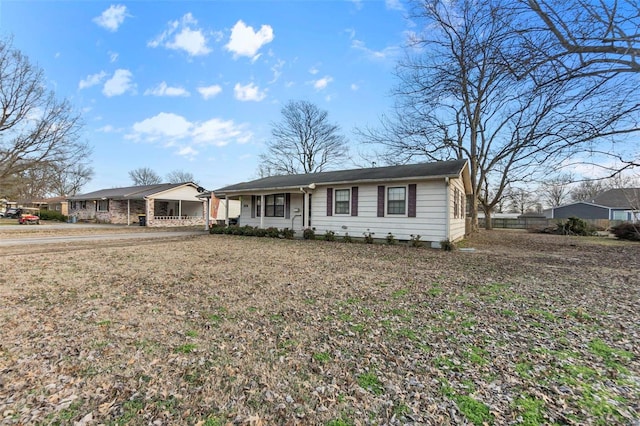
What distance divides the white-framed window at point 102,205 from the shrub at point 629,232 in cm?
4020

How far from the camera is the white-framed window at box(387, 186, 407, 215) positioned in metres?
11.8

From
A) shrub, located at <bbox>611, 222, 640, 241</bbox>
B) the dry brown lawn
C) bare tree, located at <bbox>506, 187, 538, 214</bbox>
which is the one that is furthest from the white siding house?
bare tree, located at <bbox>506, 187, 538, 214</bbox>

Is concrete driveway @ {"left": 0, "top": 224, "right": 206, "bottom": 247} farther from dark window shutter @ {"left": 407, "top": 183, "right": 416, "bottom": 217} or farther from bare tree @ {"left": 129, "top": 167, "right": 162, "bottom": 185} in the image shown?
bare tree @ {"left": 129, "top": 167, "right": 162, "bottom": 185}

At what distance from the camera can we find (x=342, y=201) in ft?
43.9

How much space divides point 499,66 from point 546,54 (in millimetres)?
736

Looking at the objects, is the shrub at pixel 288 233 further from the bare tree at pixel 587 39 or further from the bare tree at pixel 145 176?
the bare tree at pixel 145 176

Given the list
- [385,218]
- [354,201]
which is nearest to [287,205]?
[354,201]

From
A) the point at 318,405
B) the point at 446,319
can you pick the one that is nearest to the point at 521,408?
the point at 318,405

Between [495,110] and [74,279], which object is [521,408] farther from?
[495,110]

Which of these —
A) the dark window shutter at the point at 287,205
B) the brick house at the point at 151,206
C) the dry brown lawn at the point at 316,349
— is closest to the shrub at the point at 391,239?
the dry brown lawn at the point at 316,349

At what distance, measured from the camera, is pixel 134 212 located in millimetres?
27266

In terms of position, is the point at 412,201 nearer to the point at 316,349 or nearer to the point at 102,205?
the point at 316,349

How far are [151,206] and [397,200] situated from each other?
21.4m

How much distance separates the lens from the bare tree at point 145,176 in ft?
192
